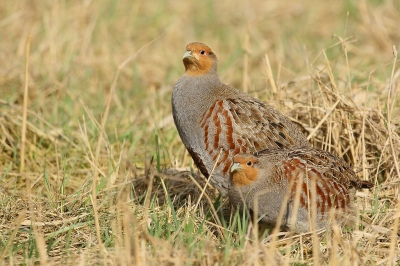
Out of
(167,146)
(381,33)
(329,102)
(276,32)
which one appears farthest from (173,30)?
(329,102)

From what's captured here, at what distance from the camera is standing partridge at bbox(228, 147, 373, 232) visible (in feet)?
13.6

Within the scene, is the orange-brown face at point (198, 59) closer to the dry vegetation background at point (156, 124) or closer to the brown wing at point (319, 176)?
the dry vegetation background at point (156, 124)

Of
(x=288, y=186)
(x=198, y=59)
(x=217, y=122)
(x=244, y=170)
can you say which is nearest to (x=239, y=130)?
(x=217, y=122)

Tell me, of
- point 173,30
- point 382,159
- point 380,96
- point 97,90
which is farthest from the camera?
point 173,30

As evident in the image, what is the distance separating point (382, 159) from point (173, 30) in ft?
14.6

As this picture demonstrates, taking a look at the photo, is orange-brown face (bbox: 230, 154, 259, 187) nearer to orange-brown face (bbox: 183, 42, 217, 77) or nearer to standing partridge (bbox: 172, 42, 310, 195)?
standing partridge (bbox: 172, 42, 310, 195)

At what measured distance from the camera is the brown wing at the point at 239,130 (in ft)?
14.8

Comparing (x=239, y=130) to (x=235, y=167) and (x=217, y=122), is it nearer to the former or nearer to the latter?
(x=217, y=122)

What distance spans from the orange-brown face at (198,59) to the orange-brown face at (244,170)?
1062 millimetres

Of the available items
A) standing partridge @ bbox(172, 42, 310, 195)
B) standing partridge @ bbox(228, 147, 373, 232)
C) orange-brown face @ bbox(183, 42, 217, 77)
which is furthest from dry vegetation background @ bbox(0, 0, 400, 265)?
orange-brown face @ bbox(183, 42, 217, 77)

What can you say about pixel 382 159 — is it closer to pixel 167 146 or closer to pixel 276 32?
pixel 167 146

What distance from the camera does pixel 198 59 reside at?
4.86m

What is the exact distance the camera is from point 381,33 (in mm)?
8391

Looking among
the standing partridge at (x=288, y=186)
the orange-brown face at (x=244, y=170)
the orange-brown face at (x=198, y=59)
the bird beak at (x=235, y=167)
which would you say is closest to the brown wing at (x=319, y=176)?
the standing partridge at (x=288, y=186)
